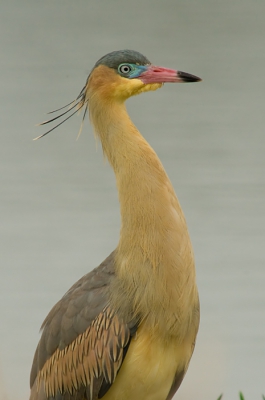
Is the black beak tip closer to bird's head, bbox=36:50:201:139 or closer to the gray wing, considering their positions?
bird's head, bbox=36:50:201:139

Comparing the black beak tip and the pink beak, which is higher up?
the pink beak

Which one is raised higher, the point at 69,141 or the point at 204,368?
the point at 69,141

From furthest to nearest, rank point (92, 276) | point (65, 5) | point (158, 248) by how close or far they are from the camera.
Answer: point (65, 5), point (92, 276), point (158, 248)

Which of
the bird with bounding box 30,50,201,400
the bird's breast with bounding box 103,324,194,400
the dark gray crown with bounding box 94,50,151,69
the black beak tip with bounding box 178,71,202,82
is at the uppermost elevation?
the dark gray crown with bounding box 94,50,151,69

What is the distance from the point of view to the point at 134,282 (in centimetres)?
243

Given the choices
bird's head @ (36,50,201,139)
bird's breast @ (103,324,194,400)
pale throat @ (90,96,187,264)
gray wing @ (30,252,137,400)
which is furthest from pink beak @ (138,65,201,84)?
bird's breast @ (103,324,194,400)

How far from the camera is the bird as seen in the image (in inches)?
94.6

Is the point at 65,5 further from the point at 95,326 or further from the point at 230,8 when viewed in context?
the point at 95,326

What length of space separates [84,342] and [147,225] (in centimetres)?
46

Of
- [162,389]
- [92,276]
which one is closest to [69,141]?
[92,276]

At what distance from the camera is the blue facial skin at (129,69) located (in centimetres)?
247

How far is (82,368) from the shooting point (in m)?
2.53

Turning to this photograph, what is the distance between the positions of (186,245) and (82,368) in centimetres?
56

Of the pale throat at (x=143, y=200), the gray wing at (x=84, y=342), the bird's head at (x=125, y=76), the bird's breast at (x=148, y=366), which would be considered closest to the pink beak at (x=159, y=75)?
the bird's head at (x=125, y=76)
